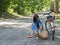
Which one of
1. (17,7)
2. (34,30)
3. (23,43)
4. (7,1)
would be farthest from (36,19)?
(17,7)

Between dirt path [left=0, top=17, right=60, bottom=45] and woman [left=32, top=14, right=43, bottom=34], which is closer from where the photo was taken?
dirt path [left=0, top=17, right=60, bottom=45]

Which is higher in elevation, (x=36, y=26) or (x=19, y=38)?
(x=36, y=26)

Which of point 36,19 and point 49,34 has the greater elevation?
point 36,19

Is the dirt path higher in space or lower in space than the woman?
lower

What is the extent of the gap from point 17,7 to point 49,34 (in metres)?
29.7

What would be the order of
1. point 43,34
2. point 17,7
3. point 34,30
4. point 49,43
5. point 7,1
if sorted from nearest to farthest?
point 49,43 < point 43,34 < point 34,30 < point 7,1 < point 17,7

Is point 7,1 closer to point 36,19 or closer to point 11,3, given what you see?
point 11,3

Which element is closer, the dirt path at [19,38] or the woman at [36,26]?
the dirt path at [19,38]

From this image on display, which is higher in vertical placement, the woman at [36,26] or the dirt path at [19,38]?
the woman at [36,26]

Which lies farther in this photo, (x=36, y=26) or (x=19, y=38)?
(x=36, y=26)

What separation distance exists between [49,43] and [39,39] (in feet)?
4.95

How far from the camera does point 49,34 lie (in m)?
13.0

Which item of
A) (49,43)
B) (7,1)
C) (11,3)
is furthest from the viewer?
(11,3)

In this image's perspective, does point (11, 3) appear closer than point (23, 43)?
No
